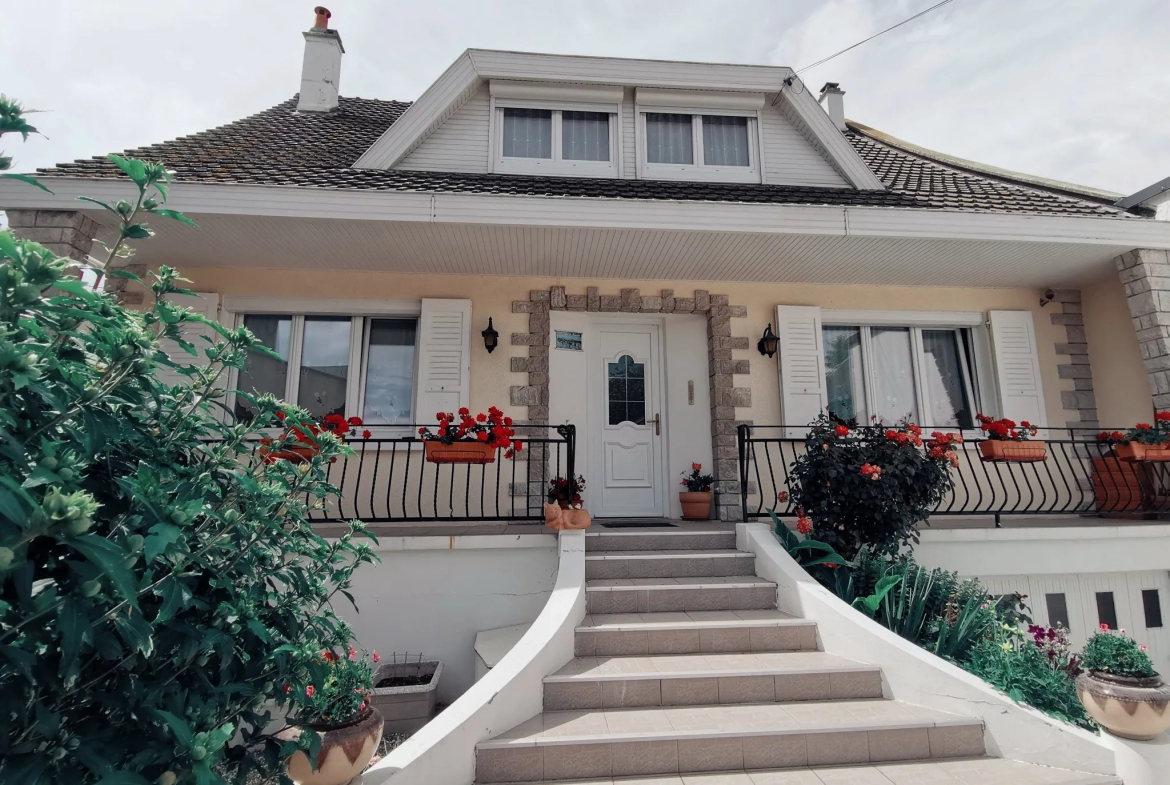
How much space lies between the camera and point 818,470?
4.13 meters

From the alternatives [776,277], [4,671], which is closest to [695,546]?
[776,277]

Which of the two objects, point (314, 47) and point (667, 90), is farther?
point (314, 47)

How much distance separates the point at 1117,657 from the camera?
8.62 feet

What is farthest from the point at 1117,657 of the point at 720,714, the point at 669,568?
the point at 669,568

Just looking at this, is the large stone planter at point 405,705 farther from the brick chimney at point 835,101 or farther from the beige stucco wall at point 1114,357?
the brick chimney at point 835,101

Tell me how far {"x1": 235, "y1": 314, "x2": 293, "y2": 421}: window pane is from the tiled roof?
4.70 ft

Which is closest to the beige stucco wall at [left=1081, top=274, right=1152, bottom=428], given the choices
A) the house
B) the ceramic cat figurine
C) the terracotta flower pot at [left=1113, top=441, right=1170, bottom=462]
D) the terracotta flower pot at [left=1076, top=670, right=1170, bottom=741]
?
the house

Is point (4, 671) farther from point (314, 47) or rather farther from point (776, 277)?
point (314, 47)

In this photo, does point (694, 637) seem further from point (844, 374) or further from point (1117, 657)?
point (844, 374)

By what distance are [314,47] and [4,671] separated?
8.47 m

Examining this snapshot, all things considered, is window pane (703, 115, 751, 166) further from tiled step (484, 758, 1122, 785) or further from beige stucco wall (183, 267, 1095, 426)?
tiled step (484, 758, 1122, 785)

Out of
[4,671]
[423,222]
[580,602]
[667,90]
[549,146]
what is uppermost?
[667,90]

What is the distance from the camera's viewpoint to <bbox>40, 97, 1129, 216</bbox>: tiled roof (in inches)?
186

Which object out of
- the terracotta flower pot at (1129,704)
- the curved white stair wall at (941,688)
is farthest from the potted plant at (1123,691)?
the curved white stair wall at (941,688)
